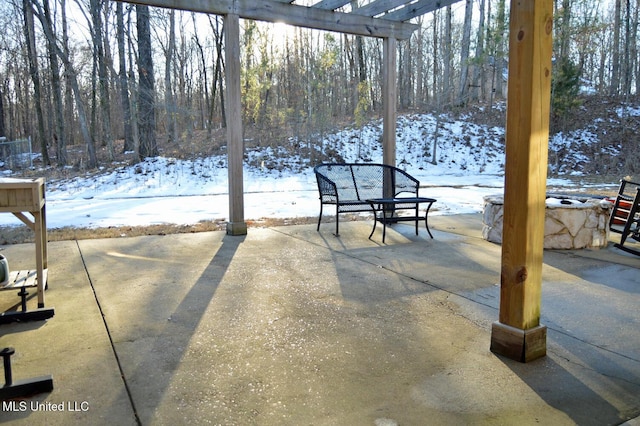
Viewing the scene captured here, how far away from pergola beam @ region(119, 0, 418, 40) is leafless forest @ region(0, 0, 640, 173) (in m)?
9.42

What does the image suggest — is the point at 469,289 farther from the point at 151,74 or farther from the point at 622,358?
the point at 151,74

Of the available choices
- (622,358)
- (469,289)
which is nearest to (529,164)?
(622,358)

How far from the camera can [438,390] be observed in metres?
1.88

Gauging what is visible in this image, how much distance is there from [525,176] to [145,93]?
48.5 feet

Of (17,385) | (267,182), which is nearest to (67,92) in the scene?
(267,182)

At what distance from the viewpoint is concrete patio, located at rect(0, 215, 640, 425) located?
175cm

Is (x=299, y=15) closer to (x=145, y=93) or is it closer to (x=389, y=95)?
(x=389, y=95)

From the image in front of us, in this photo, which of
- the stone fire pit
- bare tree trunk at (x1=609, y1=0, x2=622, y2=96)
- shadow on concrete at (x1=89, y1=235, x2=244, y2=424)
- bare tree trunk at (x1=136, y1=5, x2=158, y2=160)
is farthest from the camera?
bare tree trunk at (x1=609, y1=0, x2=622, y2=96)

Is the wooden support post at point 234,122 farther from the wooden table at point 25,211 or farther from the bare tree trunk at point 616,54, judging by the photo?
the bare tree trunk at point 616,54

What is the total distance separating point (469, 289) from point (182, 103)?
21298 millimetres

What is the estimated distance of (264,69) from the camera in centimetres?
1617

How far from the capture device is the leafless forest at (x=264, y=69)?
51.5ft

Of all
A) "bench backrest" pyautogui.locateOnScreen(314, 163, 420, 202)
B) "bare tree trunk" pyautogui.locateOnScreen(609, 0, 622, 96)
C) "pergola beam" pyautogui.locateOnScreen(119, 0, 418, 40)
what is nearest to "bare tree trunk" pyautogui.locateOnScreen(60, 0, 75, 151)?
"pergola beam" pyautogui.locateOnScreen(119, 0, 418, 40)

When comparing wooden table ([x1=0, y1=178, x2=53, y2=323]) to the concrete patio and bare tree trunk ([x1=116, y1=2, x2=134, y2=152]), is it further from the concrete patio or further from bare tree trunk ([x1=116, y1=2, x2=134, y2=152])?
bare tree trunk ([x1=116, y1=2, x2=134, y2=152])
